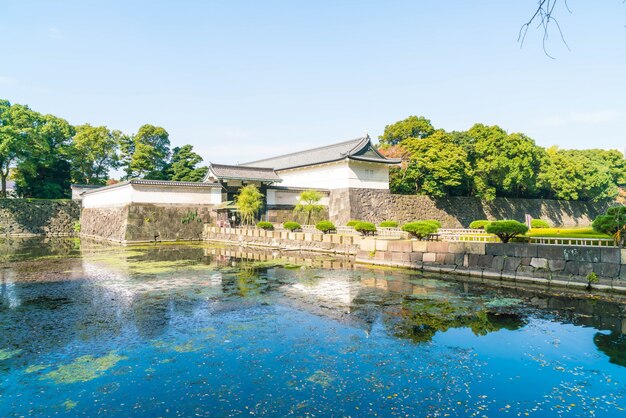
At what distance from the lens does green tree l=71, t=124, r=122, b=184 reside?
4412 centimetres

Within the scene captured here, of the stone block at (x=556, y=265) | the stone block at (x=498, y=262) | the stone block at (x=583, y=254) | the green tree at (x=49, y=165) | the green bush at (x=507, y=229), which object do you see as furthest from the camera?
the green tree at (x=49, y=165)

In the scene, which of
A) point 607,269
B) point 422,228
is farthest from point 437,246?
point 607,269

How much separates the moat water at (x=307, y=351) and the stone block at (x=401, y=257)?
3829 mm

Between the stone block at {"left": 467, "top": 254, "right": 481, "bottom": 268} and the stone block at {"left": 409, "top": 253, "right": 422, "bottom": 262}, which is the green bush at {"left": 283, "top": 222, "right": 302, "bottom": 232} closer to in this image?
the stone block at {"left": 409, "top": 253, "right": 422, "bottom": 262}

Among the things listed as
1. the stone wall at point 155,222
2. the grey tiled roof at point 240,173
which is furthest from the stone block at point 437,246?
the stone wall at point 155,222

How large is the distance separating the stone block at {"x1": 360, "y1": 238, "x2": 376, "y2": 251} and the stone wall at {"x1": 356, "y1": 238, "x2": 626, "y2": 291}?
72 mm

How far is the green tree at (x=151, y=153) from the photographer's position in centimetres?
4666

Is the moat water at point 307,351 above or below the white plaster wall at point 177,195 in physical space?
below

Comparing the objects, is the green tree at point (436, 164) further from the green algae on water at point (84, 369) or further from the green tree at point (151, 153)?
the green algae on water at point (84, 369)

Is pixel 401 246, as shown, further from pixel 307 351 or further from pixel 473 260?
pixel 307 351

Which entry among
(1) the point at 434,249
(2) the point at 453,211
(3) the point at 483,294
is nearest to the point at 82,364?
(3) the point at 483,294

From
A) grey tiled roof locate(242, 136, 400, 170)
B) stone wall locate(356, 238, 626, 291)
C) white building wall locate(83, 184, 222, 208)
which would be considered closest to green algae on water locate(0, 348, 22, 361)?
stone wall locate(356, 238, 626, 291)

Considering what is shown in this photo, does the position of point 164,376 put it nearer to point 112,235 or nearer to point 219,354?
point 219,354

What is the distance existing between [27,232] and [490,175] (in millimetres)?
45401
